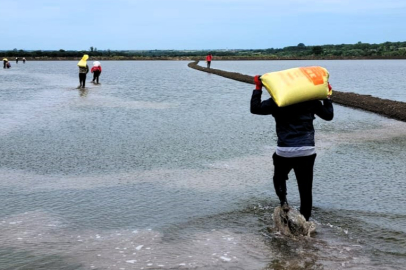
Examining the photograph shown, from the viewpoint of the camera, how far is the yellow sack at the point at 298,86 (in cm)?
570

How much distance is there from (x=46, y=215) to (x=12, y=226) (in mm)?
528

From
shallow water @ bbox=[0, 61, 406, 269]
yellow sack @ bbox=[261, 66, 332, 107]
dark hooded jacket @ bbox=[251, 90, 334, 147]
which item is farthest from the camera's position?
dark hooded jacket @ bbox=[251, 90, 334, 147]

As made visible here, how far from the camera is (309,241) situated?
595 centimetres

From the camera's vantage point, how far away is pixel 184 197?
787 cm

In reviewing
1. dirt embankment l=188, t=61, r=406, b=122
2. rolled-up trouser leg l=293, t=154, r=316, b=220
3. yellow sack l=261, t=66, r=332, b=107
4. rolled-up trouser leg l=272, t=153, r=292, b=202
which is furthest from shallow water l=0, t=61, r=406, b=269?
dirt embankment l=188, t=61, r=406, b=122

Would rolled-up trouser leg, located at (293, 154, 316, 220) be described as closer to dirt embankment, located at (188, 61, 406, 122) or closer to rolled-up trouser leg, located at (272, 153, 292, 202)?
rolled-up trouser leg, located at (272, 153, 292, 202)

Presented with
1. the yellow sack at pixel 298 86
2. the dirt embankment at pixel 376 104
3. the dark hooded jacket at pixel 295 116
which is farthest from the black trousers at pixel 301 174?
the dirt embankment at pixel 376 104

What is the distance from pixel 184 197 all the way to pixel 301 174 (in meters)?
2.37

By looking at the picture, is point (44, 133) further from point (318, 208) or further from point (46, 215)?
point (318, 208)

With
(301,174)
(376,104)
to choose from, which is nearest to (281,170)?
(301,174)

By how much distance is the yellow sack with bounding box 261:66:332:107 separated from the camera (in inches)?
224

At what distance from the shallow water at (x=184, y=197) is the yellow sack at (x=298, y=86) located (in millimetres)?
1545

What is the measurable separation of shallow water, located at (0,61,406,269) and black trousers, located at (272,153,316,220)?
423mm

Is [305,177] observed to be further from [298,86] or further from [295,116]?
[298,86]
